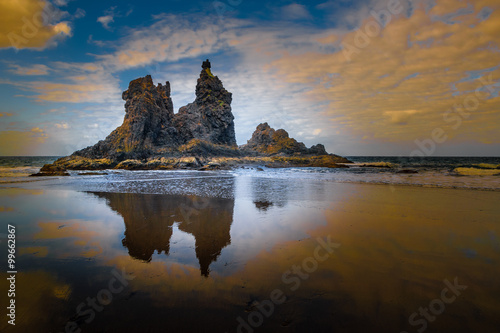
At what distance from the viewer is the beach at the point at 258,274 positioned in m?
2.88

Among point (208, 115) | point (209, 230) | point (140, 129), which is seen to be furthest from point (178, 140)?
point (209, 230)

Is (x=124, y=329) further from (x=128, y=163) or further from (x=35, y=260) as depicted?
(x=128, y=163)

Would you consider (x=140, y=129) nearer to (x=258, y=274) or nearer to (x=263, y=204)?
(x=263, y=204)

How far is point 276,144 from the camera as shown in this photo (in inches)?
4161

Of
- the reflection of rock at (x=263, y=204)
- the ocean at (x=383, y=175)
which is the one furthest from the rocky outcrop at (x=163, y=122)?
the reflection of rock at (x=263, y=204)

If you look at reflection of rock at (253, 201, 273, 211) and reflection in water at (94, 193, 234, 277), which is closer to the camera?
reflection in water at (94, 193, 234, 277)

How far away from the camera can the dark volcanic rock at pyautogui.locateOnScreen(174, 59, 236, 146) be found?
83062 mm

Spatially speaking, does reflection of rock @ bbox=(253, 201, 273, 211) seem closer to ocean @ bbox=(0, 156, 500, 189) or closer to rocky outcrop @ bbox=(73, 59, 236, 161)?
ocean @ bbox=(0, 156, 500, 189)

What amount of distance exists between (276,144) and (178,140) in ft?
150

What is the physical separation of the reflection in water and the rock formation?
1435 inches

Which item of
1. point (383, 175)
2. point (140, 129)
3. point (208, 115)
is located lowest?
point (383, 175)

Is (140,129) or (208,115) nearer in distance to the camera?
(140,129)

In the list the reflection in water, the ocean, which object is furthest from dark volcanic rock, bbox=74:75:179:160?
the reflection in water

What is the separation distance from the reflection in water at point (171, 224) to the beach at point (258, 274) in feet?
0.17
